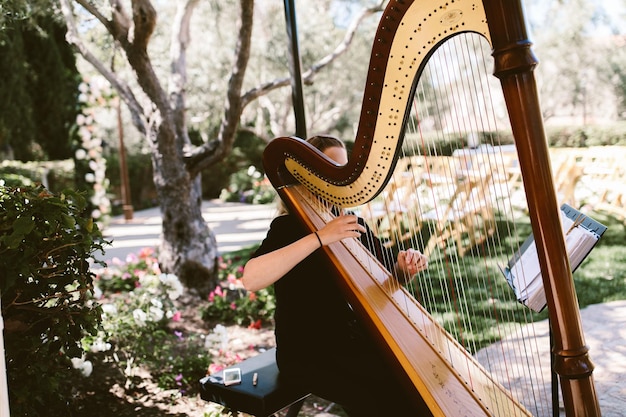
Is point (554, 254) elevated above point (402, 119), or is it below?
below

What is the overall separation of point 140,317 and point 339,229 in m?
1.78

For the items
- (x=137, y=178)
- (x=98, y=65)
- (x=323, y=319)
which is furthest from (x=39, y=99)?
(x=323, y=319)

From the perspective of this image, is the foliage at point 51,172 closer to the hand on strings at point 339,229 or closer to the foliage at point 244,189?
the foliage at point 244,189

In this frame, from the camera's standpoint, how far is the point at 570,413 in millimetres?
1096

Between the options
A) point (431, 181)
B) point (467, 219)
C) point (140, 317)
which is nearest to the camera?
point (431, 181)

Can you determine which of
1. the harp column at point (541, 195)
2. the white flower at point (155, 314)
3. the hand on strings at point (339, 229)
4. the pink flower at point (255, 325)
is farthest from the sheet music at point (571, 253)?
the pink flower at point (255, 325)

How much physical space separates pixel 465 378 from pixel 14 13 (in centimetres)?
304

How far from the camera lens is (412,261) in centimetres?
220

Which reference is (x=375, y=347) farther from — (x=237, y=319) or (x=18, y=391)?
(x=237, y=319)

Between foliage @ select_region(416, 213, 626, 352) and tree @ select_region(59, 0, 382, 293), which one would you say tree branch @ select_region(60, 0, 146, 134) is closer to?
tree @ select_region(59, 0, 382, 293)

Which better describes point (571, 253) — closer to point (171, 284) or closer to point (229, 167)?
point (171, 284)

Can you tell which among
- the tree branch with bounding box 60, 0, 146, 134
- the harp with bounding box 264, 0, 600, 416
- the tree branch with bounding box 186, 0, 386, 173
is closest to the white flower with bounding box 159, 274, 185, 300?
the tree branch with bounding box 186, 0, 386, 173

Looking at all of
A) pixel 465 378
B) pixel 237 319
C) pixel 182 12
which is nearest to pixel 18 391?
pixel 465 378

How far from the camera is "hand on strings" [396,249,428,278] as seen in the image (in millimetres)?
2199
